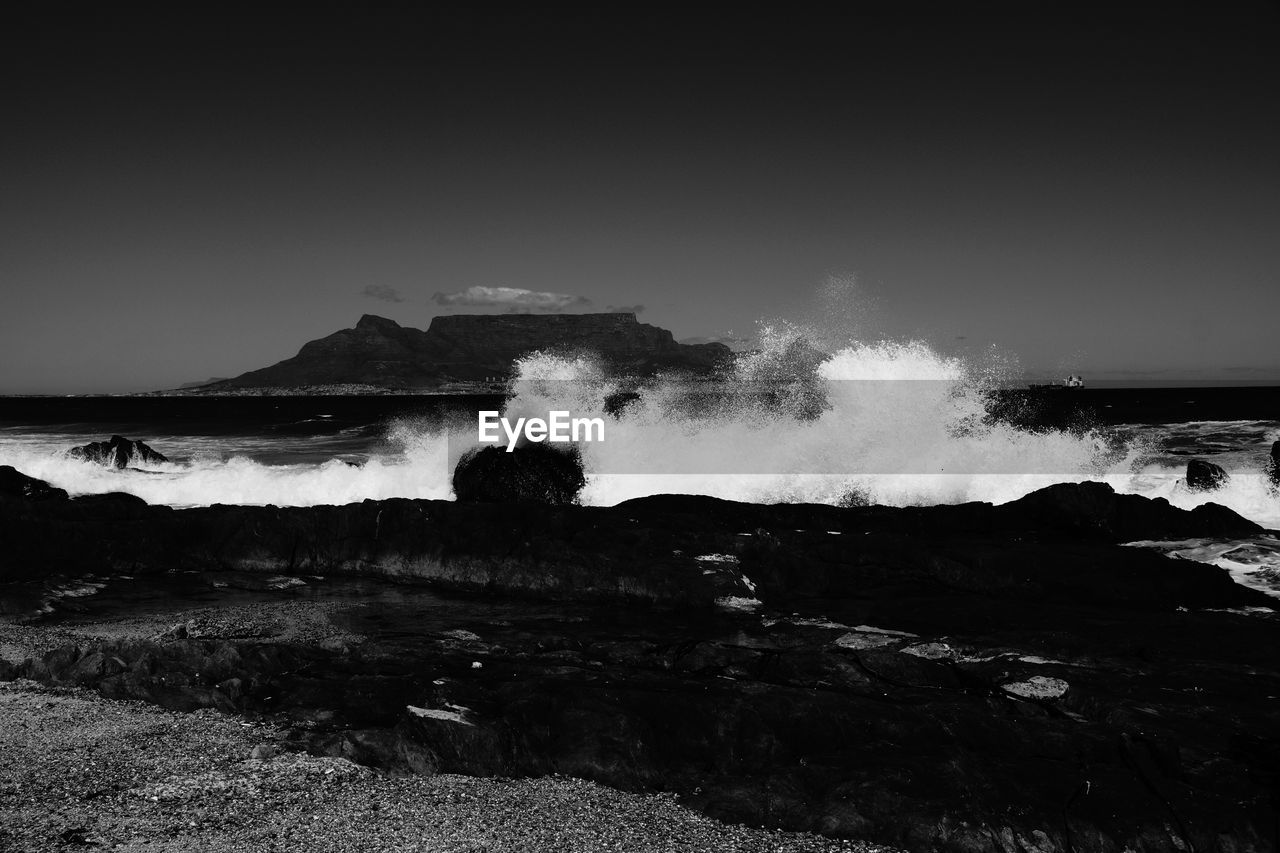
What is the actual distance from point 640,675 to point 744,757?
60.4 inches

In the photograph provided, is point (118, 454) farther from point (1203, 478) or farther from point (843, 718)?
point (1203, 478)

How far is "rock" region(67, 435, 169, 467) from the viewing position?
1110 inches

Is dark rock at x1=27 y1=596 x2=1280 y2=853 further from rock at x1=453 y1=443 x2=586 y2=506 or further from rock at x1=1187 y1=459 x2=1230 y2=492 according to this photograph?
rock at x1=1187 y1=459 x2=1230 y2=492

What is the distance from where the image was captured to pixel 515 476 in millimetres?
18672

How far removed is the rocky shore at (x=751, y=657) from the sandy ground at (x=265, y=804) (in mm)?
232

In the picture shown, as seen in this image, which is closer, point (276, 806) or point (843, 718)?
point (276, 806)

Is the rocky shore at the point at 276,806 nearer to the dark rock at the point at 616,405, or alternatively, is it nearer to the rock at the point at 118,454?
the dark rock at the point at 616,405

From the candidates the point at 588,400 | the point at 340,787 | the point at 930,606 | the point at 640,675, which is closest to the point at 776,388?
the point at 588,400

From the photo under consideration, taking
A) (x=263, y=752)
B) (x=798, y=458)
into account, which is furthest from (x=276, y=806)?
(x=798, y=458)

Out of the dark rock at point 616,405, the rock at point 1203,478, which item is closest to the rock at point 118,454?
the dark rock at point 616,405

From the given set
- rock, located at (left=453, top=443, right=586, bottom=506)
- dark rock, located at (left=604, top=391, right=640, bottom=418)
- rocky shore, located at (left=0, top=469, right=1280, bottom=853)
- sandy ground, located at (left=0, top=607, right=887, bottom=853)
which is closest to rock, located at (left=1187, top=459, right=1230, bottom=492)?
rocky shore, located at (left=0, top=469, right=1280, bottom=853)

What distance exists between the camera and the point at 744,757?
605cm

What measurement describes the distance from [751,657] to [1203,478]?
17.2m

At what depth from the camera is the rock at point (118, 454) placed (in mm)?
28188
